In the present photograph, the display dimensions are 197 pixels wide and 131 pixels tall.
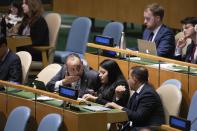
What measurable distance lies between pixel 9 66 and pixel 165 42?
1929mm

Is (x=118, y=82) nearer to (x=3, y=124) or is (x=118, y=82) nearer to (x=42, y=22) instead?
(x=3, y=124)

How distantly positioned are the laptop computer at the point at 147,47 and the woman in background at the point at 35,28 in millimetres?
2474

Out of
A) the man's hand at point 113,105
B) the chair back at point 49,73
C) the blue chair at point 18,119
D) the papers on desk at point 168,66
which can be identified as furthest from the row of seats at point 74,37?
the blue chair at point 18,119

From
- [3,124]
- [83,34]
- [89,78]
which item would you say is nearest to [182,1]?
[83,34]

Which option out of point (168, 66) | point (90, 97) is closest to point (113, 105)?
point (90, 97)

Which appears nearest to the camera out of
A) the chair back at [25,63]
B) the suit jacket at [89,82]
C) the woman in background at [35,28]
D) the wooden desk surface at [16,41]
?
the suit jacket at [89,82]

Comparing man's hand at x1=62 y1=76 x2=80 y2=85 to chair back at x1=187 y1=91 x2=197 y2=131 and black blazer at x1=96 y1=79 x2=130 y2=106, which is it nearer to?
black blazer at x1=96 y1=79 x2=130 y2=106

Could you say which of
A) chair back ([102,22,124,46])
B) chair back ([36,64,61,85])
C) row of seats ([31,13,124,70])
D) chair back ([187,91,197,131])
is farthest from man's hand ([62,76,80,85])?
chair back ([102,22,124,46])

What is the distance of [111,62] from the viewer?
7.39 m

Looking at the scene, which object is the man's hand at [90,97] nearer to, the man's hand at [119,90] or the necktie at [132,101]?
the man's hand at [119,90]

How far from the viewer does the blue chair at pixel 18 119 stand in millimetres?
6585

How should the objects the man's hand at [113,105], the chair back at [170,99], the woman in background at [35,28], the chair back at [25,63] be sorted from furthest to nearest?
the woman in background at [35,28] → the chair back at [25,63] → the man's hand at [113,105] → the chair back at [170,99]

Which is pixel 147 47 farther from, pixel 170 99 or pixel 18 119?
pixel 18 119

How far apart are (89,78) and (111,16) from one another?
767cm
